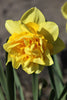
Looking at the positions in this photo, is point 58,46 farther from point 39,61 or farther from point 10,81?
point 10,81

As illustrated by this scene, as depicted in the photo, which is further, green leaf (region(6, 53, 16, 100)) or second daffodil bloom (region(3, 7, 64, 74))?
green leaf (region(6, 53, 16, 100))

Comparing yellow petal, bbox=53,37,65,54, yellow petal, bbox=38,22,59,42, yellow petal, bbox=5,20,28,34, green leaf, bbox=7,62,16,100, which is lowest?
green leaf, bbox=7,62,16,100

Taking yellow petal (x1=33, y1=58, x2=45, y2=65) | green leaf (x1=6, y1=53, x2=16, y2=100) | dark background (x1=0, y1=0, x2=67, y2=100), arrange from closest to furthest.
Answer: yellow petal (x1=33, y1=58, x2=45, y2=65) → green leaf (x1=6, y1=53, x2=16, y2=100) → dark background (x1=0, y1=0, x2=67, y2=100)

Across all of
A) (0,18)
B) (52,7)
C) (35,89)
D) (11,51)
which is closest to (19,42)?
(11,51)

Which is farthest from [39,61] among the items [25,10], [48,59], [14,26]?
[25,10]

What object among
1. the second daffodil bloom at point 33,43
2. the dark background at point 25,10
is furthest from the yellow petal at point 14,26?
the dark background at point 25,10

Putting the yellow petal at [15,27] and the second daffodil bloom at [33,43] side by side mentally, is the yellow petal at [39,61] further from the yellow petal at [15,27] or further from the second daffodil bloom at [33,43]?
the yellow petal at [15,27]

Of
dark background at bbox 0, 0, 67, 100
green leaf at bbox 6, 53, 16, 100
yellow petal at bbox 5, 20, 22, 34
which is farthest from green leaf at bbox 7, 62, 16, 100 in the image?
dark background at bbox 0, 0, 67, 100

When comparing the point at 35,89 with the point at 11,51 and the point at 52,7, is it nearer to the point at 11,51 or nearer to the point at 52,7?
the point at 11,51

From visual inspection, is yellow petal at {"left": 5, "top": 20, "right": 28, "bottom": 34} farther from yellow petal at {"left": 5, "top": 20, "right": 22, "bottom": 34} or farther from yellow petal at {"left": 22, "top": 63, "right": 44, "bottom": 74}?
yellow petal at {"left": 22, "top": 63, "right": 44, "bottom": 74}
